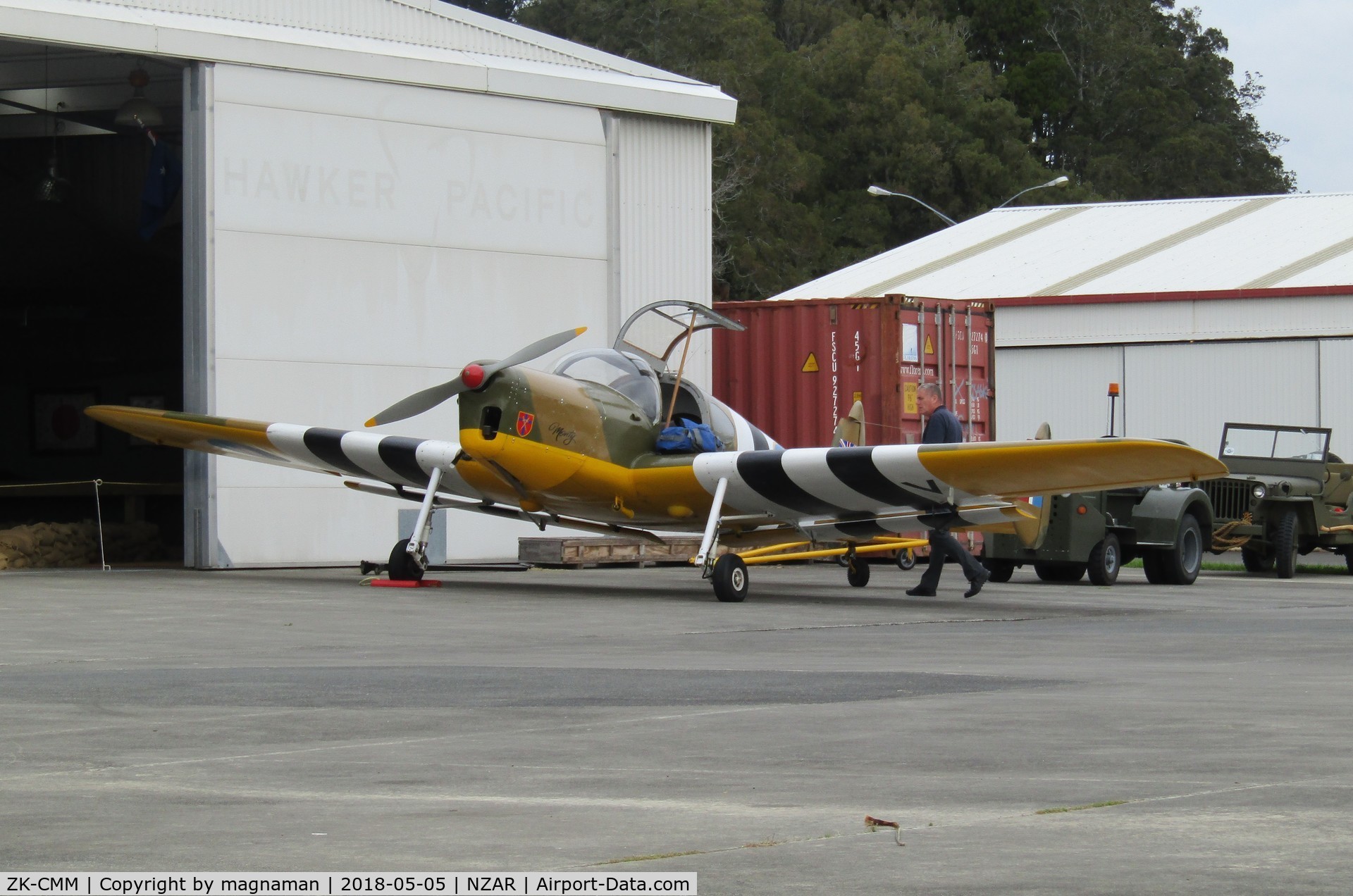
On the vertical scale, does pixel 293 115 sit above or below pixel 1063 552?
above

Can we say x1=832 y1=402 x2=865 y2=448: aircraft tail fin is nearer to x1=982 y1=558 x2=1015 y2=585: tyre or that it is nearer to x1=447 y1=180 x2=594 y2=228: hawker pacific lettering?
x1=982 y1=558 x2=1015 y2=585: tyre

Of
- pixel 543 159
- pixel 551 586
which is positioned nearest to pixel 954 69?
pixel 543 159

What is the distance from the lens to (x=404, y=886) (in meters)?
4.01

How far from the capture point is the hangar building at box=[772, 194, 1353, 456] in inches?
1356

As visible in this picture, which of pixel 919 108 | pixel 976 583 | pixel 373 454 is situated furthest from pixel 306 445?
pixel 919 108

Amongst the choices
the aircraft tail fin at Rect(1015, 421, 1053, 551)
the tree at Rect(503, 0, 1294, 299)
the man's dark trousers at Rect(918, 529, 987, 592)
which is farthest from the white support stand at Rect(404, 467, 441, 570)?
the tree at Rect(503, 0, 1294, 299)

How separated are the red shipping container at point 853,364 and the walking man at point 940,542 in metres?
5.46

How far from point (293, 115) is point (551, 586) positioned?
288 inches

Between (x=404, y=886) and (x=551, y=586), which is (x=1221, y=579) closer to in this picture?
(x=551, y=586)

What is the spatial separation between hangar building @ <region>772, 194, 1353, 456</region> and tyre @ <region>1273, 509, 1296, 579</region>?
12.8 m

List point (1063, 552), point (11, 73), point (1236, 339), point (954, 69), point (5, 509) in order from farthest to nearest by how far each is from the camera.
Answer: point (954, 69)
point (1236, 339)
point (5, 509)
point (11, 73)
point (1063, 552)

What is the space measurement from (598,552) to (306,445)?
5.19 m

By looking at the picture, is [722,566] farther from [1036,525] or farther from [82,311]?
[82,311]

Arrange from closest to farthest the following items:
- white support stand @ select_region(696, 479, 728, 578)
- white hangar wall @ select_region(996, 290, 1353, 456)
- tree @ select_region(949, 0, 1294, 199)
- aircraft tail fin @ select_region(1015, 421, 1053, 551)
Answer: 1. white support stand @ select_region(696, 479, 728, 578)
2. aircraft tail fin @ select_region(1015, 421, 1053, 551)
3. white hangar wall @ select_region(996, 290, 1353, 456)
4. tree @ select_region(949, 0, 1294, 199)
